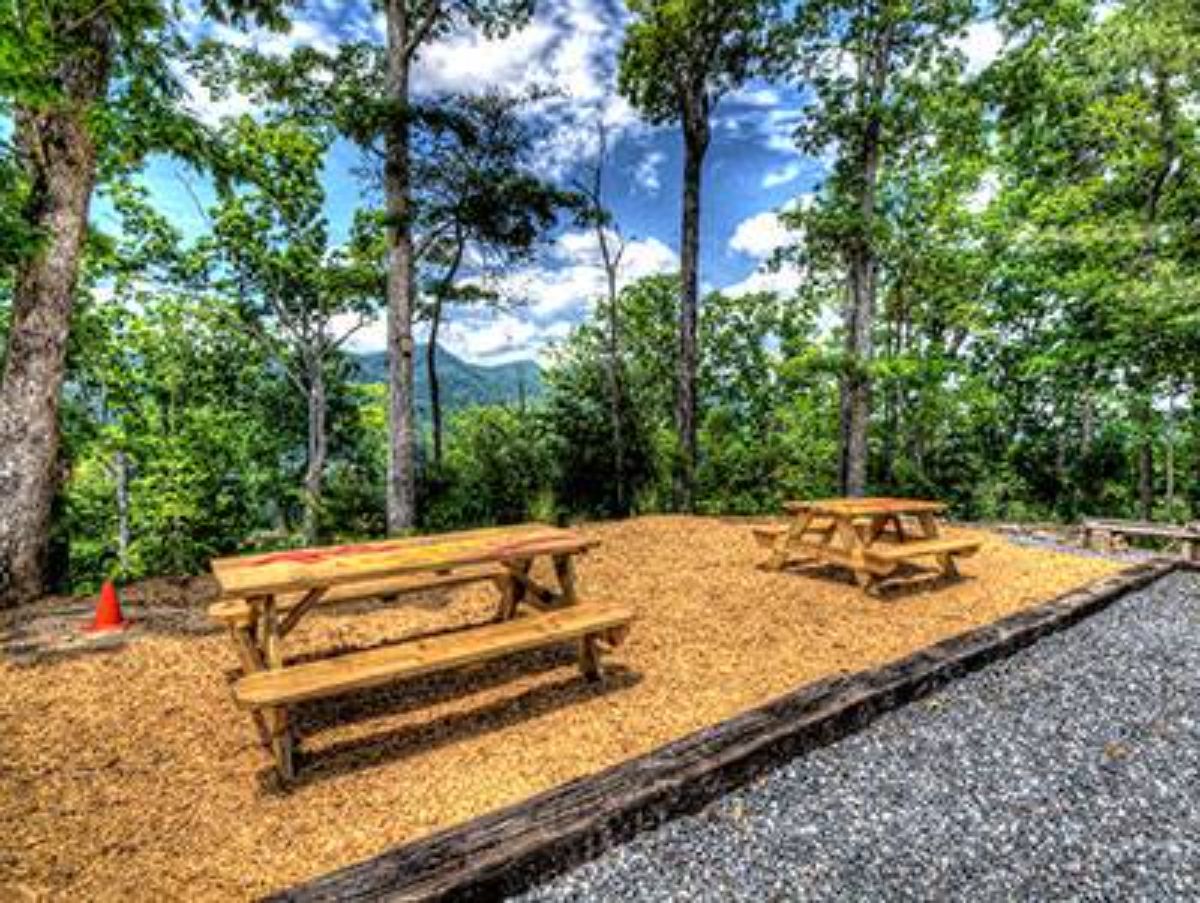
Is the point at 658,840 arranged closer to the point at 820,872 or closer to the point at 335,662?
A: the point at 820,872

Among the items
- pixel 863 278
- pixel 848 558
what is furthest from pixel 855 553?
pixel 863 278

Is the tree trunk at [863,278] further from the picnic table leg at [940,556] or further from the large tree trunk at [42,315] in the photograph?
the large tree trunk at [42,315]

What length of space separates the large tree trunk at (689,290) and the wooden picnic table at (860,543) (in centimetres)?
314

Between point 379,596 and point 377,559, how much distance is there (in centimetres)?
63

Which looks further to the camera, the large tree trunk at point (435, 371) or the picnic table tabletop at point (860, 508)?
the large tree trunk at point (435, 371)

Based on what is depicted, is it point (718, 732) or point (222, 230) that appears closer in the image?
point (718, 732)

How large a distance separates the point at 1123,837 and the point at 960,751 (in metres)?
0.58

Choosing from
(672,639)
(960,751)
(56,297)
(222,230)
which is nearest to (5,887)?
(672,639)

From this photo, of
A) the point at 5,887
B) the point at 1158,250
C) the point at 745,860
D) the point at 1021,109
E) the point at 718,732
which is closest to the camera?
the point at 5,887

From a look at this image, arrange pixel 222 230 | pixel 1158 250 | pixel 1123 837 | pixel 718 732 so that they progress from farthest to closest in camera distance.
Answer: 1. pixel 222 230
2. pixel 1158 250
3. pixel 718 732
4. pixel 1123 837

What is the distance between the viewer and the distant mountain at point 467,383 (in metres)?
12.8

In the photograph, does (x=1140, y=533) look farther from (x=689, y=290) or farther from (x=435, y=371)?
(x=435, y=371)

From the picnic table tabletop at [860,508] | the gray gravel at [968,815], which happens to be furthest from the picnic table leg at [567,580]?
the picnic table tabletop at [860,508]

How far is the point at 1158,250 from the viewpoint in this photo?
9922 millimetres
